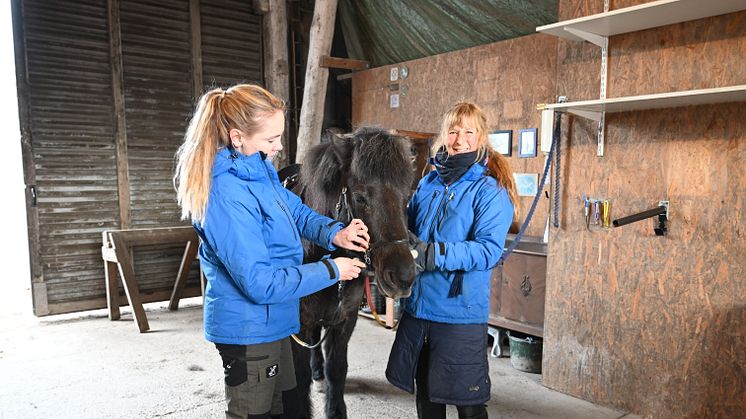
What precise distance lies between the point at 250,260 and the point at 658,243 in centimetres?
220

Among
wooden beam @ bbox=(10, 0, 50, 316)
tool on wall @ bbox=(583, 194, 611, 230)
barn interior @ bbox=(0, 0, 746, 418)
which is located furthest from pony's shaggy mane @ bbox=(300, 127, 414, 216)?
wooden beam @ bbox=(10, 0, 50, 316)

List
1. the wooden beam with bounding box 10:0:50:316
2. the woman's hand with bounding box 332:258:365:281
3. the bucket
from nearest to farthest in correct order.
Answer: the woman's hand with bounding box 332:258:365:281 < the bucket < the wooden beam with bounding box 10:0:50:316

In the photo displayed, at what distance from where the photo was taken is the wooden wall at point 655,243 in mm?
2338

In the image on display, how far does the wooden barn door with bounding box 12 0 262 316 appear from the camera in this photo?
14.3ft

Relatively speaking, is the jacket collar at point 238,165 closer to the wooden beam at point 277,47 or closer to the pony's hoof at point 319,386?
the pony's hoof at point 319,386

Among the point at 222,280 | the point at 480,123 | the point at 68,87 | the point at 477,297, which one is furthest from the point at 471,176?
the point at 68,87

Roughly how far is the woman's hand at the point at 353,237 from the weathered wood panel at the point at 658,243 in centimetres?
171

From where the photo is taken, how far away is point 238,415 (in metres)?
1.46

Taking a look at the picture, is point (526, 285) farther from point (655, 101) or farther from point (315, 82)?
point (315, 82)

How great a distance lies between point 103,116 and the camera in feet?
15.2

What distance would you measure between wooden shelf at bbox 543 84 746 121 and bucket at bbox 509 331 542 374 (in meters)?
1.54

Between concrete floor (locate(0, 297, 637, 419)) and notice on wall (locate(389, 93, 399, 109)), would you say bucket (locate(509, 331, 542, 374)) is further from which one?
notice on wall (locate(389, 93, 399, 109))

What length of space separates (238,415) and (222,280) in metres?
0.41

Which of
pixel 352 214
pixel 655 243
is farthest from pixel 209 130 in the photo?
pixel 655 243
